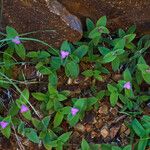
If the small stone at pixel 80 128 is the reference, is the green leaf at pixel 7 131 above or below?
above

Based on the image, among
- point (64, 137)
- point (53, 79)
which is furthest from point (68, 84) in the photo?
point (64, 137)

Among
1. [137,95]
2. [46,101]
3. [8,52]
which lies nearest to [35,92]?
[46,101]

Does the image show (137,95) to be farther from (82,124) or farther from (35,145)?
(35,145)

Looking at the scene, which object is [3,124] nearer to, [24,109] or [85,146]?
[24,109]

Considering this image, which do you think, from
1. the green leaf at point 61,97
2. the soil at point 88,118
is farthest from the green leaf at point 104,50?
the green leaf at point 61,97

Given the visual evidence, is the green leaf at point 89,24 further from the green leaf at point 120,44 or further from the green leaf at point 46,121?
the green leaf at point 46,121

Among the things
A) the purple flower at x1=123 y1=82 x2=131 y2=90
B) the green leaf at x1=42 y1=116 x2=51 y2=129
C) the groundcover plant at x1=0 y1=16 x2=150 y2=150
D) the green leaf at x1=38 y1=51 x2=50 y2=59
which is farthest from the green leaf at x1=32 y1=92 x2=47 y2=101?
the purple flower at x1=123 y1=82 x2=131 y2=90
